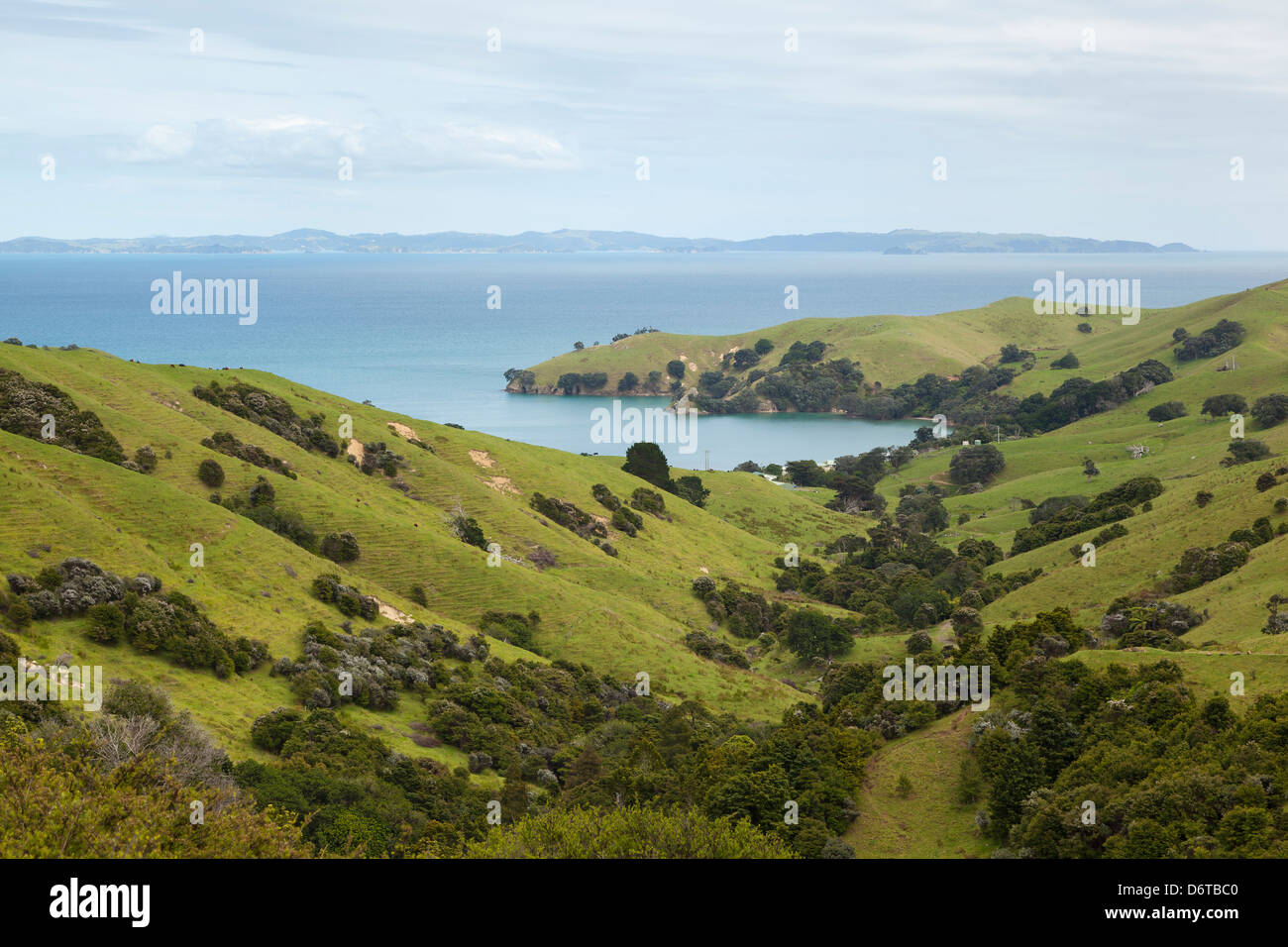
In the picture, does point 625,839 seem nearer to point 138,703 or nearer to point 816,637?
point 138,703

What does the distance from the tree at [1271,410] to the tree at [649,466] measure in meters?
67.1

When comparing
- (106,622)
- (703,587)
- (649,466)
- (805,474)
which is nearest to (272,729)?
(106,622)

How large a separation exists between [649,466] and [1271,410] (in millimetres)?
69978

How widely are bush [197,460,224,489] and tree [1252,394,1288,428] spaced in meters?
108

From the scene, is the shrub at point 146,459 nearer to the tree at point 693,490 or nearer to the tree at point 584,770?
the tree at point 584,770

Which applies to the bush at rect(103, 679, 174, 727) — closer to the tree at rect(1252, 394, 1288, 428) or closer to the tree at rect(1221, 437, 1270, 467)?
the tree at rect(1221, 437, 1270, 467)

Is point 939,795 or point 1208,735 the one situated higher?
point 1208,735

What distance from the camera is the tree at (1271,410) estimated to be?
11524 cm

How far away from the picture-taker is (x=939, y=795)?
114 ft

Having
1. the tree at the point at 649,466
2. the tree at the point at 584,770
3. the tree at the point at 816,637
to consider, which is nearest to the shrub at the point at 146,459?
the tree at the point at 584,770

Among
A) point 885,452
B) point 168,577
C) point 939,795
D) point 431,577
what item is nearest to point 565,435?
point 885,452
